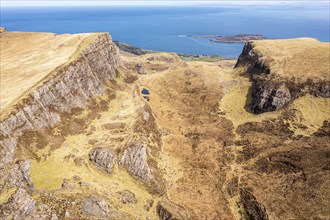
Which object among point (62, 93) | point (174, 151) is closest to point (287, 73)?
point (174, 151)

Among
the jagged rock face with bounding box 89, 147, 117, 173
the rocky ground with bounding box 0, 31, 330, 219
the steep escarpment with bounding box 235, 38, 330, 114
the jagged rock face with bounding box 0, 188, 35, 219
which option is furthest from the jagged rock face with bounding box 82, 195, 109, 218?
the steep escarpment with bounding box 235, 38, 330, 114

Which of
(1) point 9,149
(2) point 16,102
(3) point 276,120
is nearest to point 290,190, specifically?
(3) point 276,120

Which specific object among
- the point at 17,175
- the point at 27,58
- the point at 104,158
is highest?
the point at 27,58

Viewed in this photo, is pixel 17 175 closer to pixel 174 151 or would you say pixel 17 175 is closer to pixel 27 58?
pixel 174 151

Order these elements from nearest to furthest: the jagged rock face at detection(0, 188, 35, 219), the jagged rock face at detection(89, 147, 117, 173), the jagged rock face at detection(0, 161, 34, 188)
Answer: the jagged rock face at detection(0, 188, 35, 219) < the jagged rock face at detection(0, 161, 34, 188) < the jagged rock face at detection(89, 147, 117, 173)

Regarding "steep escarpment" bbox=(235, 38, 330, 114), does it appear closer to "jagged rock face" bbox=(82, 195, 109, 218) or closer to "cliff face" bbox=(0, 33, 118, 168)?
"cliff face" bbox=(0, 33, 118, 168)

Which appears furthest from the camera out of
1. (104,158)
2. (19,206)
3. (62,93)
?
(62,93)

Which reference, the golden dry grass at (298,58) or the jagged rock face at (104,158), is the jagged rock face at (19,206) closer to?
the jagged rock face at (104,158)
